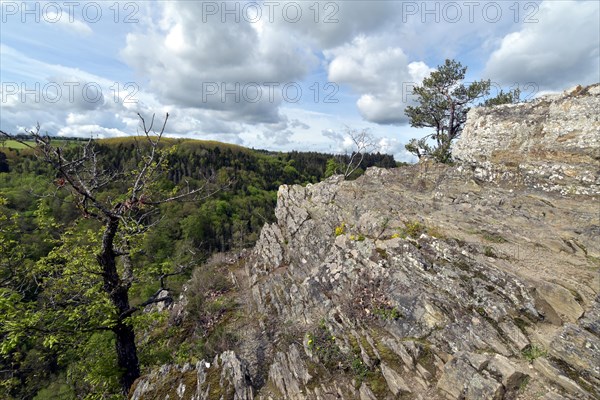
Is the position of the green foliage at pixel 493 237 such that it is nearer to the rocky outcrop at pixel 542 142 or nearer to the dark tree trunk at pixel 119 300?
the rocky outcrop at pixel 542 142

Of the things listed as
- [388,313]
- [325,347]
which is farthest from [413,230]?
[325,347]

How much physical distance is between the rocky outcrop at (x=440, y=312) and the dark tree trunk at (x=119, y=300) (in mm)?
885

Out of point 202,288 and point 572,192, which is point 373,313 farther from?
point 202,288

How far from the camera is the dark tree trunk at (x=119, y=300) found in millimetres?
10609

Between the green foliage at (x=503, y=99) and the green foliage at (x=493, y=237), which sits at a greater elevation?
the green foliage at (x=503, y=99)

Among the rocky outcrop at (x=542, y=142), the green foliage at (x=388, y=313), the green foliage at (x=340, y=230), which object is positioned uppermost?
the rocky outcrop at (x=542, y=142)

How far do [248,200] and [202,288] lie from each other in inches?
4546

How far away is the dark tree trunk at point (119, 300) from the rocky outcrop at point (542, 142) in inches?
863

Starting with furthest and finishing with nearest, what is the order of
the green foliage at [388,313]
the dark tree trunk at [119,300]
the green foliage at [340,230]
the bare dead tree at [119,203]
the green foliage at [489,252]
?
the green foliage at [340,230] < the green foliage at [489,252] < the green foliage at [388,313] < the dark tree trunk at [119,300] < the bare dead tree at [119,203]

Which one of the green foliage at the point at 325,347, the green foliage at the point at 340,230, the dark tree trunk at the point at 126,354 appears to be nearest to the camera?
the dark tree trunk at the point at 126,354

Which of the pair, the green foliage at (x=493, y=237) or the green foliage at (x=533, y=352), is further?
the green foliage at (x=493, y=237)

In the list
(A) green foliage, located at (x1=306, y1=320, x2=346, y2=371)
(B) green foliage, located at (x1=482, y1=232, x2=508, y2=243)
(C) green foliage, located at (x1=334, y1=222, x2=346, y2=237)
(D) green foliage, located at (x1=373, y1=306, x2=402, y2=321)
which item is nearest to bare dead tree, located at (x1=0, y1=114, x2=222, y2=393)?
(A) green foliage, located at (x1=306, y1=320, x2=346, y2=371)

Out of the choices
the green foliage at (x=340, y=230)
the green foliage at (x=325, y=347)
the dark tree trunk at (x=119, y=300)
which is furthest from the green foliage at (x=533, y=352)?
the dark tree trunk at (x=119, y=300)

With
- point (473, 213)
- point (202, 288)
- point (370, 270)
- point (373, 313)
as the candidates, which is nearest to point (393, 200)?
point (473, 213)
